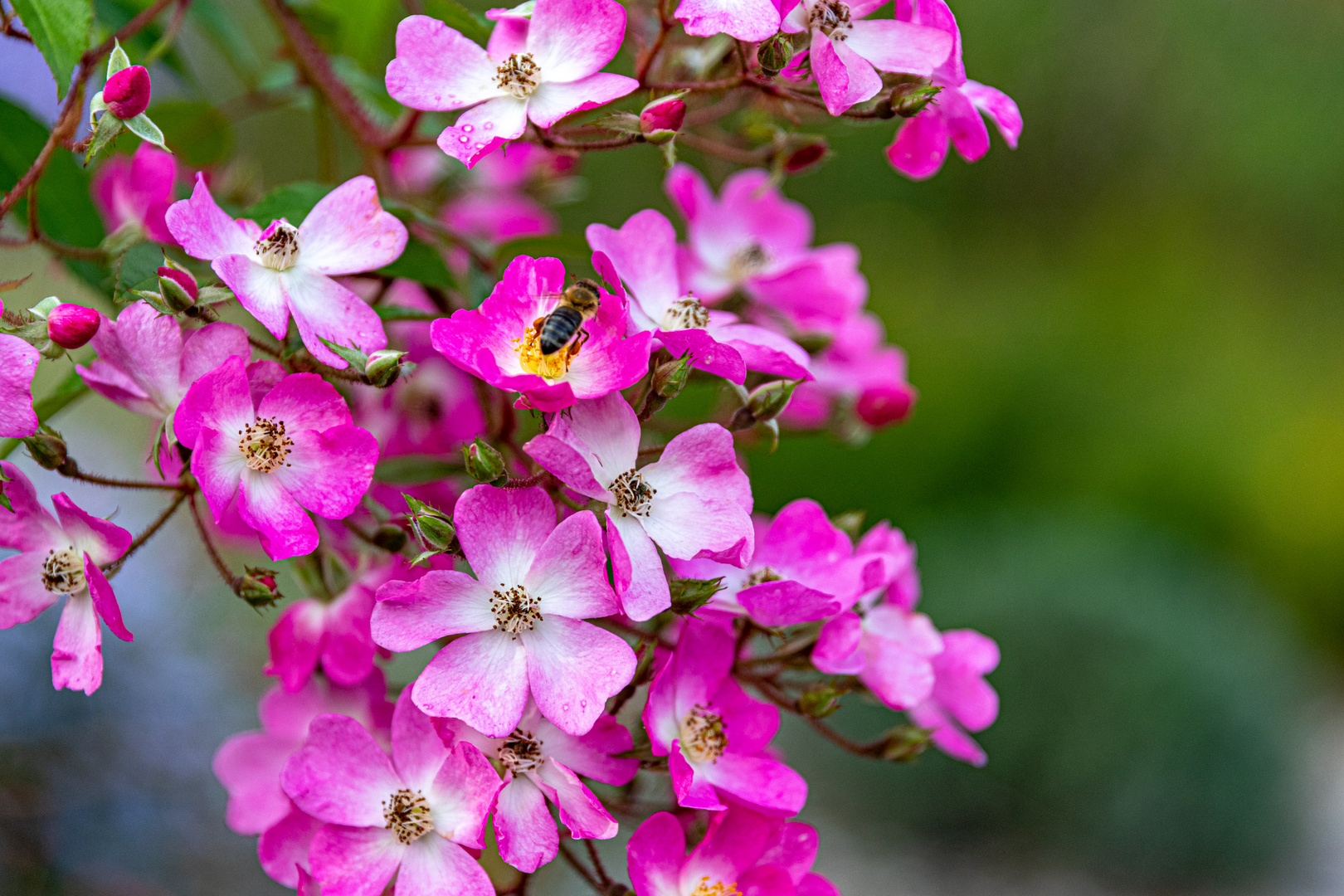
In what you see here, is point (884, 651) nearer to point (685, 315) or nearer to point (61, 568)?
point (685, 315)

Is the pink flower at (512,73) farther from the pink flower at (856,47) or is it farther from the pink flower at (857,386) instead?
the pink flower at (857,386)

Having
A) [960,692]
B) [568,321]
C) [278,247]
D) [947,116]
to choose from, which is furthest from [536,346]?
[960,692]

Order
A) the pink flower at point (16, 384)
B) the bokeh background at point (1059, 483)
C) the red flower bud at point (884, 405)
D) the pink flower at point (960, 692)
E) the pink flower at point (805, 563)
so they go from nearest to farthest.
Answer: the pink flower at point (16, 384), the pink flower at point (805, 563), the pink flower at point (960, 692), the red flower bud at point (884, 405), the bokeh background at point (1059, 483)

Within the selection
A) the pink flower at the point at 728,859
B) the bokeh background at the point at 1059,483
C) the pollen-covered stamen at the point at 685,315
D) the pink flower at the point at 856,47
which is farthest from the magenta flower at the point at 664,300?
the bokeh background at the point at 1059,483

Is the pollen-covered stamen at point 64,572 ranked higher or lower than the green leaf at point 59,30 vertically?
lower

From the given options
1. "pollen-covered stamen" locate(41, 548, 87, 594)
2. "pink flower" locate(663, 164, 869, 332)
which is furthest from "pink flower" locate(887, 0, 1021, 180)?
"pollen-covered stamen" locate(41, 548, 87, 594)

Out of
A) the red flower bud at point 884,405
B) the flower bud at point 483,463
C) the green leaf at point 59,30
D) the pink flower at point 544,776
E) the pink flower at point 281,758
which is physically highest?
the green leaf at point 59,30

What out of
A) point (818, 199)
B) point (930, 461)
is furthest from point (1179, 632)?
point (818, 199)
